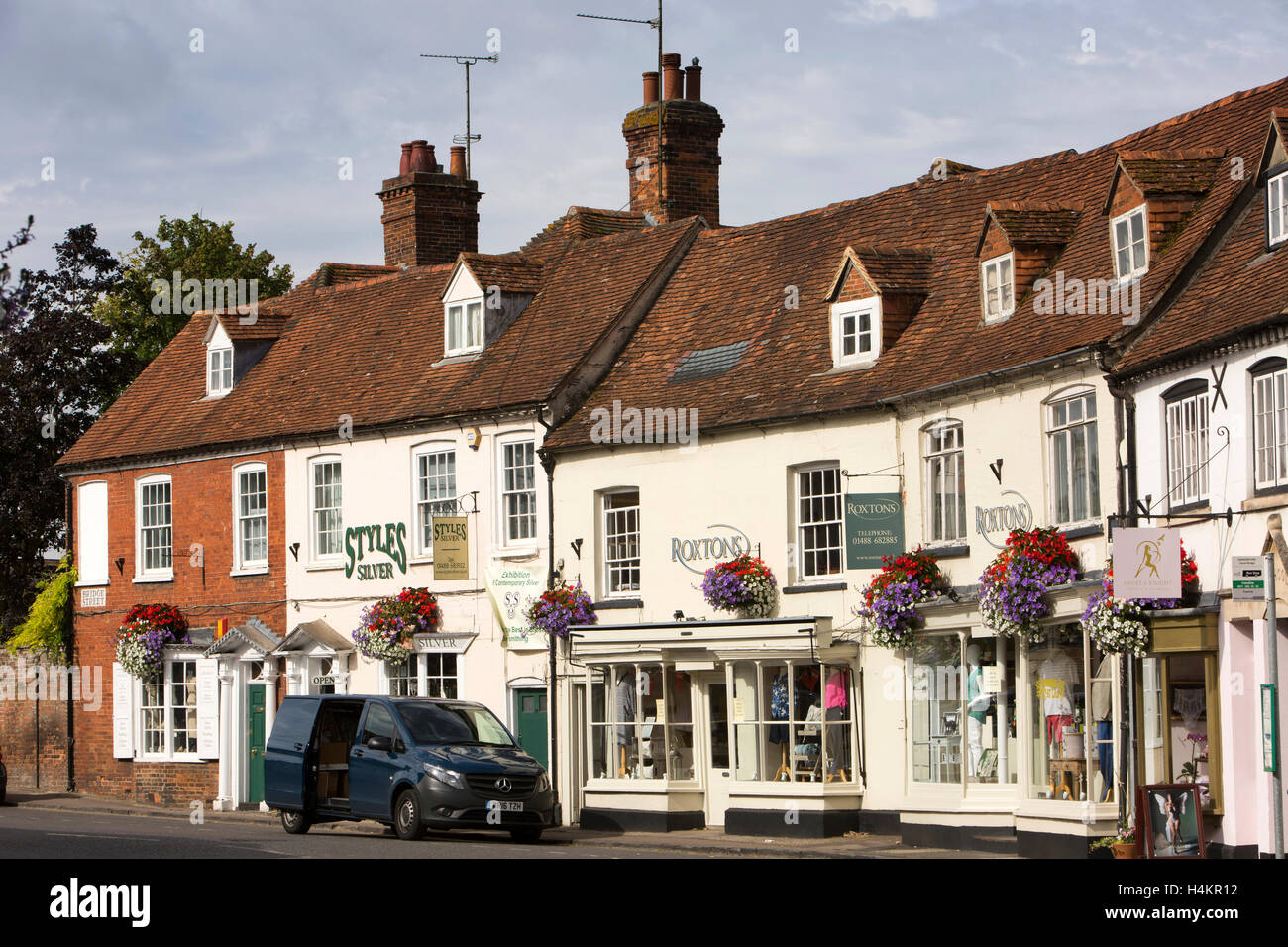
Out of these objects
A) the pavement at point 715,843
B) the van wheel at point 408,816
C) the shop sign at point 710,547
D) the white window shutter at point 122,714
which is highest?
the shop sign at point 710,547

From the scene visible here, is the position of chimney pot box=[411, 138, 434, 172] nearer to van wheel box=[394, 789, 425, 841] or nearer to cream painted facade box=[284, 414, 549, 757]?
cream painted facade box=[284, 414, 549, 757]

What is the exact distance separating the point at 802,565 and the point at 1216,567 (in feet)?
26.8

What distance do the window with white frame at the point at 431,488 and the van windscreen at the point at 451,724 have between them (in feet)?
20.1

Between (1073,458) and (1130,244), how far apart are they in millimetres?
2703

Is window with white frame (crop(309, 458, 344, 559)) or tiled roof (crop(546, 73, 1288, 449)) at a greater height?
tiled roof (crop(546, 73, 1288, 449))

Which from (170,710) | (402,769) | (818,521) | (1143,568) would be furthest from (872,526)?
(170,710)

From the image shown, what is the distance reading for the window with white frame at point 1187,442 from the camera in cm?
1942

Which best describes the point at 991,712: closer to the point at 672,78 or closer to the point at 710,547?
the point at 710,547

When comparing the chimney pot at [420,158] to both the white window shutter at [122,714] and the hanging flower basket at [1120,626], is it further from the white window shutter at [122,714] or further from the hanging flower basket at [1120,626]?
the hanging flower basket at [1120,626]

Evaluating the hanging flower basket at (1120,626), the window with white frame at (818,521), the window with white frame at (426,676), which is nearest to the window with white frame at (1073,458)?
the hanging flower basket at (1120,626)

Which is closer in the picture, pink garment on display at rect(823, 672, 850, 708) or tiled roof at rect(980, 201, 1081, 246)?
tiled roof at rect(980, 201, 1081, 246)

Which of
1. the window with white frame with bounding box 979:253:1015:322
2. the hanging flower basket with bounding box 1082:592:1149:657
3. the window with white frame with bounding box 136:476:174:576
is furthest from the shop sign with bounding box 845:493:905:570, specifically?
the window with white frame with bounding box 136:476:174:576

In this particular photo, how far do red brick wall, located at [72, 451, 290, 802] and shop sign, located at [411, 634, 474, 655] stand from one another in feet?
11.9

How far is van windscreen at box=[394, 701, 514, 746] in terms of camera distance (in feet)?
80.6
